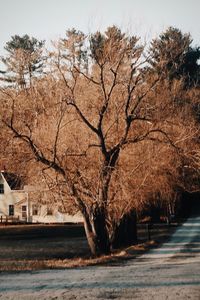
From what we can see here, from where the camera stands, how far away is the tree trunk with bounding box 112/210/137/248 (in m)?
23.5

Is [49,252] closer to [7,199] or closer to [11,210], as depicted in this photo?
[11,210]

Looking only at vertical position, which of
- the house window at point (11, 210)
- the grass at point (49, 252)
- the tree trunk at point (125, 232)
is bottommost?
the grass at point (49, 252)

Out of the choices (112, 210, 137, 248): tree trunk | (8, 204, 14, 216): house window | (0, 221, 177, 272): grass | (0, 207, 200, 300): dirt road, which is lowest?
(0, 207, 200, 300): dirt road

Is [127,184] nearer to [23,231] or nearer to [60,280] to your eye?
[60,280]

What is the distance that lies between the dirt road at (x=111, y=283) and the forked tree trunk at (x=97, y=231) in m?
4.30

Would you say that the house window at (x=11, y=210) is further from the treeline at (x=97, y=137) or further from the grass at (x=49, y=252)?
the treeline at (x=97, y=137)

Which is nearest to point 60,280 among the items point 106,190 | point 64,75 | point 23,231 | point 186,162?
point 106,190

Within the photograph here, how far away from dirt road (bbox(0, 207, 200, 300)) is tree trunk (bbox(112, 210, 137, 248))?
20.5 ft

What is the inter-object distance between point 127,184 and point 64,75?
6.08 m

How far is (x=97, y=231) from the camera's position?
21219 millimetres

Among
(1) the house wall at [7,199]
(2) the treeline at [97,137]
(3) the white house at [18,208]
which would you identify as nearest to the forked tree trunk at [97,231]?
(2) the treeline at [97,137]

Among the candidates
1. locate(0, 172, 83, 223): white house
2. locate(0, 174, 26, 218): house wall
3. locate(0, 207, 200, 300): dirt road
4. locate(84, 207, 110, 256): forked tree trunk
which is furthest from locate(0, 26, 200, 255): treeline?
locate(0, 174, 26, 218): house wall

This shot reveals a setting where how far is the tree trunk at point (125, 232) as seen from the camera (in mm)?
23469

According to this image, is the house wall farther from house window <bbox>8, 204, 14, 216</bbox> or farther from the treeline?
the treeline
